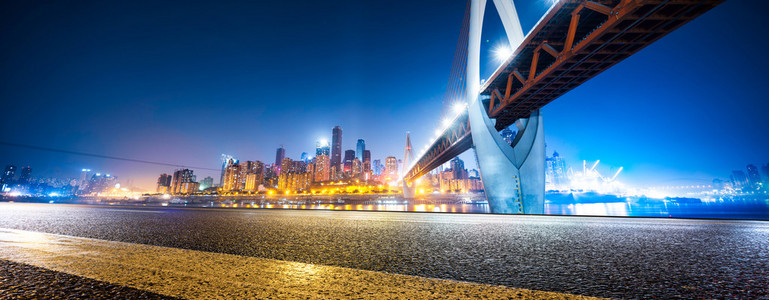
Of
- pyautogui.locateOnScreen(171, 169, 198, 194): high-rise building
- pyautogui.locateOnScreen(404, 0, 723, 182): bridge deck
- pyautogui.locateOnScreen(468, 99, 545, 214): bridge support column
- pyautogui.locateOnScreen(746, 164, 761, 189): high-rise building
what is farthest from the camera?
pyautogui.locateOnScreen(171, 169, 198, 194): high-rise building

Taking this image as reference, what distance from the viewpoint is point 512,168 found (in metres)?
19.3

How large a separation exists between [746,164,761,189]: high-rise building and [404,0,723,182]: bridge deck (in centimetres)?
20766

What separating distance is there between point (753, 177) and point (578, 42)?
219128 mm

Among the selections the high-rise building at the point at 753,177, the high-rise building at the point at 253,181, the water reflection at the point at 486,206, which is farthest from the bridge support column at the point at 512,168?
the high-rise building at the point at 753,177

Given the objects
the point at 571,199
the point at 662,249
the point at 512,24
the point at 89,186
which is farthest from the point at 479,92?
the point at 89,186

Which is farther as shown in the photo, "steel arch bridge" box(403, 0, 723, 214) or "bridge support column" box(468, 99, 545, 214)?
"bridge support column" box(468, 99, 545, 214)

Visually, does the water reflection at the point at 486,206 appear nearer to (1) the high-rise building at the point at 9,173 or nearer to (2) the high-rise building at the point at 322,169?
(2) the high-rise building at the point at 322,169

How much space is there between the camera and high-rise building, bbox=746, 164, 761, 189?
138m

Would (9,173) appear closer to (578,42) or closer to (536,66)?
(536,66)

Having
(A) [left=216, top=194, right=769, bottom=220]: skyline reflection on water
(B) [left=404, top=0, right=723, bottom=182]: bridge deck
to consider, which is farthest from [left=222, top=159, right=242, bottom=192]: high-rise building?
(B) [left=404, top=0, right=723, bottom=182]: bridge deck

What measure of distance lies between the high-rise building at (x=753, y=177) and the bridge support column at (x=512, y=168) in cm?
20511

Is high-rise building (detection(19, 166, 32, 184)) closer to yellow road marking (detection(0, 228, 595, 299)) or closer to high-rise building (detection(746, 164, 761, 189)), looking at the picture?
yellow road marking (detection(0, 228, 595, 299))

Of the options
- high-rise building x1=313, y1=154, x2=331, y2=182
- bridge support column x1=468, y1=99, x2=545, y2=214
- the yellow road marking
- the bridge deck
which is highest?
high-rise building x1=313, y1=154, x2=331, y2=182

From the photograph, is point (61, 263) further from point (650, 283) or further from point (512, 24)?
point (512, 24)
